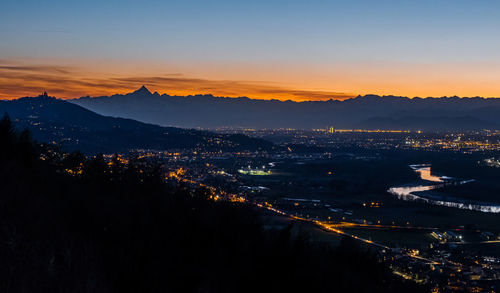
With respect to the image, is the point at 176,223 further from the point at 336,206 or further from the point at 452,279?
the point at 336,206

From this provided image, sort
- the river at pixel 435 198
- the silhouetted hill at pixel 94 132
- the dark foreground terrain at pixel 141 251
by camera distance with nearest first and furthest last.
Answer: the dark foreground terrain at pixel 141 251 < the river at pixel 435 198 < the silhouetted hill at pixel 94 132

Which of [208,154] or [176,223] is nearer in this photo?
[176,223]

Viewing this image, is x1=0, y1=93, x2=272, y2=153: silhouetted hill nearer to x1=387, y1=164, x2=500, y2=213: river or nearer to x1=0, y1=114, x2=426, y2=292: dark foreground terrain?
x1=387, y1=164, x2=500, y2=213: river

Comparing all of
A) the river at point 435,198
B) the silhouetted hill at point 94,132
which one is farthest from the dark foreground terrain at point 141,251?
the silhouetted hill at point 94,132

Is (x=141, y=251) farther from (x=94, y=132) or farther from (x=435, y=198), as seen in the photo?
(x=94, y=132)

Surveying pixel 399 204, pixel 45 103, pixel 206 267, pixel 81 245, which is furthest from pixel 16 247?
pixel 45 103

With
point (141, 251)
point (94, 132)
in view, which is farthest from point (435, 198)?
point (94, 132)

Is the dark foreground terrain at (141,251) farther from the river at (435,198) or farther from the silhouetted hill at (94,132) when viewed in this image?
the silhouetted hill at (94,132)
